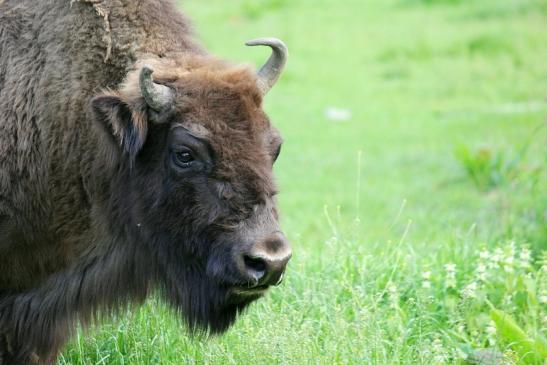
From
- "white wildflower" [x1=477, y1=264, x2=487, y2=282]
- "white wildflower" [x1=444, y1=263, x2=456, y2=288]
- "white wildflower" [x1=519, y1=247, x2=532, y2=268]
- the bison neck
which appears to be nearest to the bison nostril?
the bison neck

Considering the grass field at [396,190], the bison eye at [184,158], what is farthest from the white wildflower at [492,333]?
the bison eye at [184,158]

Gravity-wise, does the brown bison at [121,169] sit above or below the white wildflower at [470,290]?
above

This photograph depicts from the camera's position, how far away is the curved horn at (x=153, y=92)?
16.3ft

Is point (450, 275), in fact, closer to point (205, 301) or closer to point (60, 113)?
point (205, 301)

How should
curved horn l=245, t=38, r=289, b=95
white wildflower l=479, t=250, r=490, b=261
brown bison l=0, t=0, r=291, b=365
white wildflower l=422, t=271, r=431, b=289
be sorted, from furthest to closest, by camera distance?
1. white wildflower l=479, t=250, r=490, b=261
2. white wildflower l=422, t=271, r=431, b=289
3. curved horn l=245, t=38, r=289, b=95
4. brown bison l=0, t=0, r=291, b=365

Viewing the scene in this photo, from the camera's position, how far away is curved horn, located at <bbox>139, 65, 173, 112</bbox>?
16.3ft

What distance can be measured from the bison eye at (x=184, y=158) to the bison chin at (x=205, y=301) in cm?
53

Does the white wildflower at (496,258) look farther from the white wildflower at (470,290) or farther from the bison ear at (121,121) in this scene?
the bison ear at (121,121)

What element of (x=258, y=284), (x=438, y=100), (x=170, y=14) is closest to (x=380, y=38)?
(x=438, y=100)

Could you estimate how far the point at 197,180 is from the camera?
197 inches

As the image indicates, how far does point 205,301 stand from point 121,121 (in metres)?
0.99

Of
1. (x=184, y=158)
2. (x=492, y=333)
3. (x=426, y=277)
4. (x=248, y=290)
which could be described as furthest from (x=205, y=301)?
(x=492, y=333)

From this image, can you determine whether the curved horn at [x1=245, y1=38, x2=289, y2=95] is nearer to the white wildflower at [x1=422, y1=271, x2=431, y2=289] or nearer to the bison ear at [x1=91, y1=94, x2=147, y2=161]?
the bison ear at [x1=91, y1=94, x2=147, y2=161]

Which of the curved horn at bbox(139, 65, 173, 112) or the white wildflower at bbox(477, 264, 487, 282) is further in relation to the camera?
the white wildflower at bbox(477, 264, 487, 282)
